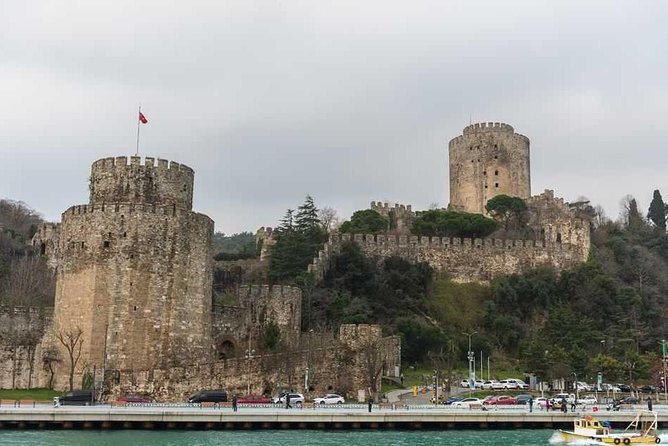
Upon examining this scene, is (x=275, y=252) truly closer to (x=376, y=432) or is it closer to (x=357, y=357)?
(x=357, y=357)

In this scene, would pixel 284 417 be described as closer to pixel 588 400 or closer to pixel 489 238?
pixel 588 400

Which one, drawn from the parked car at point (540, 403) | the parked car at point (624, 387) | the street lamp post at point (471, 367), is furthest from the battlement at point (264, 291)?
the parked car at point (624, 387)

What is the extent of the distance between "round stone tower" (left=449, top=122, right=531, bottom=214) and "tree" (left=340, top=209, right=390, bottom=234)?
13.9 m

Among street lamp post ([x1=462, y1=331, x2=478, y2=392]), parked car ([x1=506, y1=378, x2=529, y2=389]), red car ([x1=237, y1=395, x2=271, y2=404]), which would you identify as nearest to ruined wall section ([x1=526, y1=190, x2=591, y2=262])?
street lamp post ([x1=462, y1=331, x2=478, y2=392])

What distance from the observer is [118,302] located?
45.5 metres

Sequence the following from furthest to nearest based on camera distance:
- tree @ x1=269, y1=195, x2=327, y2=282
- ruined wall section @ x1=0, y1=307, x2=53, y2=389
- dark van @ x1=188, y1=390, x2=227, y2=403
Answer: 1. tree @ x1=269, y1=195, x2=327, y2=282
2. ruined wall section @ x1=0, y1=307, x2=53, y2=389
3. dark van @ x1=188, y1=390, x2=227, y2=403

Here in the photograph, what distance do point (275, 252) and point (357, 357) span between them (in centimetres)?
2099

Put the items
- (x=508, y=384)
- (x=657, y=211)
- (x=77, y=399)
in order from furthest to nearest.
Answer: (x=657, y=211) < (x=508, y=384) < (x=77, y=399)

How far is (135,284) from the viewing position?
45.8 m

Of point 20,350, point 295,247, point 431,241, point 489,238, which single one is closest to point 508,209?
point 489,238

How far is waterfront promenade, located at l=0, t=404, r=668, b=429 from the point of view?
3847 centimetres

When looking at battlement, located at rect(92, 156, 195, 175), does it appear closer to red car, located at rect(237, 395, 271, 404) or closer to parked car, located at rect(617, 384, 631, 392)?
red car, located at rect(237, 395, 271, 404)

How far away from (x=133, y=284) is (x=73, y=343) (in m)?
4.07

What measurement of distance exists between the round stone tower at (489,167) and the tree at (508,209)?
142 inches
